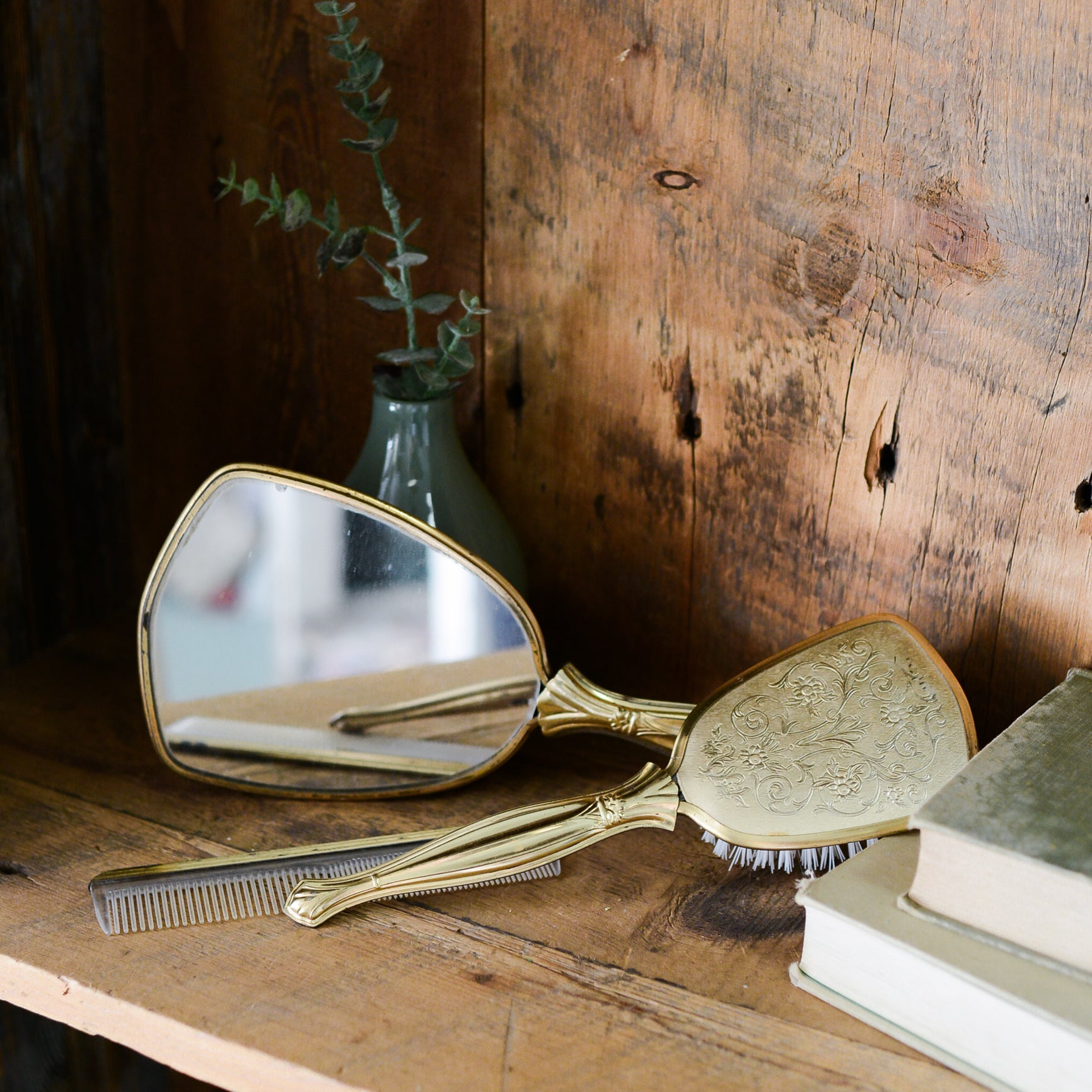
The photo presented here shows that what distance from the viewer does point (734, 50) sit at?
2.16 feet

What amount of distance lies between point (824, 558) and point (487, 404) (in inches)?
10.3

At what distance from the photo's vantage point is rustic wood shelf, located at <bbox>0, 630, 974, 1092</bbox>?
50 centimetres

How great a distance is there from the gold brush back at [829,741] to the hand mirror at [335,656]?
0.16 ft

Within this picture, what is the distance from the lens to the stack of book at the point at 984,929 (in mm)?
469

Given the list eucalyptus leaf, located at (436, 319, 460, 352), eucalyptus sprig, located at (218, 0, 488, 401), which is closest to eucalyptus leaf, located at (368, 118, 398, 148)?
eucalyptus sprig, located at (218, 0, 488, 401)

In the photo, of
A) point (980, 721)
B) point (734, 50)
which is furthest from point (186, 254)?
point (980, 721)

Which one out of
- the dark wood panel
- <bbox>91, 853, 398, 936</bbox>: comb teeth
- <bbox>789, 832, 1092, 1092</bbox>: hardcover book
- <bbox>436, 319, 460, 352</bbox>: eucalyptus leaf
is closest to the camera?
<bbox>789, 832, 1092, 1092</bbox>: hardcover book

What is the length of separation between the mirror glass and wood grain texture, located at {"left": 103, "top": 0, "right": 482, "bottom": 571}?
189 mm

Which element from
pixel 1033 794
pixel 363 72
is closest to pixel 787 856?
pixel 1033 794

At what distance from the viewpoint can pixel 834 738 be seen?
2.06 feet

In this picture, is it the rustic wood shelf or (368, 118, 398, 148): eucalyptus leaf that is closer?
the rustic wood shelf

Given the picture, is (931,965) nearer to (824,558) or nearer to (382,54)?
(824,558)

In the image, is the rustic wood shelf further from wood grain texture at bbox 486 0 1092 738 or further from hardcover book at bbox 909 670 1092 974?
wood grain texture at bbox 486 0 1092 738

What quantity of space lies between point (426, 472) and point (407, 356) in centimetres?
7
